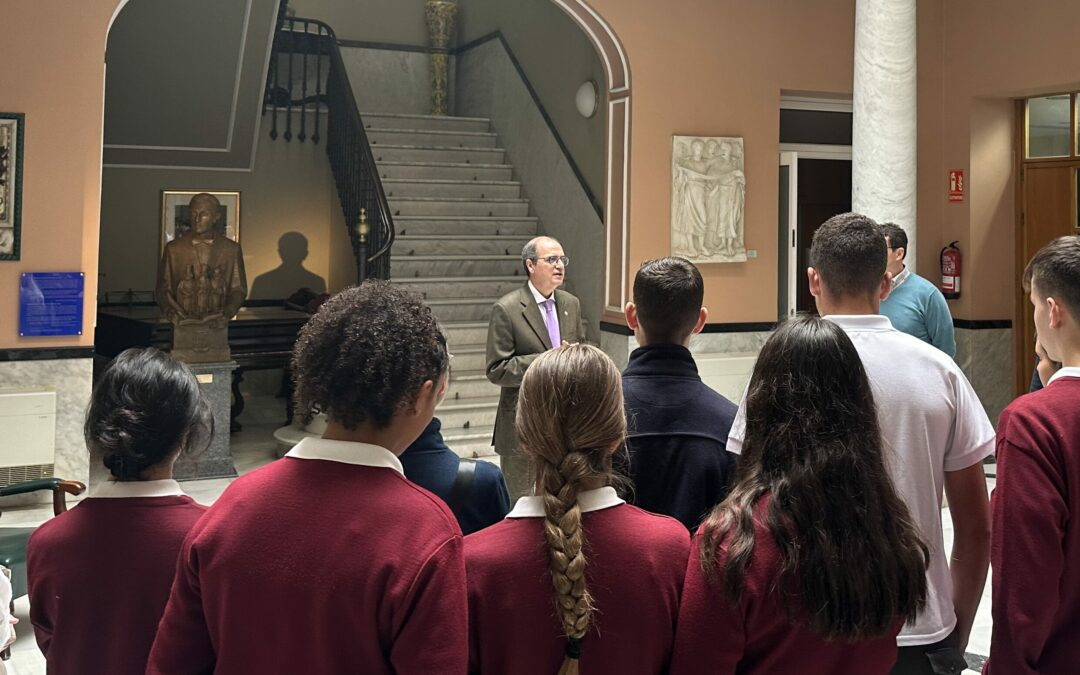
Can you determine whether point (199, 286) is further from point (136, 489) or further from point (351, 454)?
point (351, 454)

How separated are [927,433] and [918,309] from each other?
118 inches

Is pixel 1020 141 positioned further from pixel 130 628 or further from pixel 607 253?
pixel 130 628

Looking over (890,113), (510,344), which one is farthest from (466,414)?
(890,113)

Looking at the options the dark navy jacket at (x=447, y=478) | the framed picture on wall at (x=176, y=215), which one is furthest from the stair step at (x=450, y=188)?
the dark navy jacket at (x=447, y=478)

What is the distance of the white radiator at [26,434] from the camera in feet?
20.2

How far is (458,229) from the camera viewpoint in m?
10.6

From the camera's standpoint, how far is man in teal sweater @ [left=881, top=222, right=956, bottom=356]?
200 inches

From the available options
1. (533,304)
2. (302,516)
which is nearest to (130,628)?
(302,516)

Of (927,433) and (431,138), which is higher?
(431,138)

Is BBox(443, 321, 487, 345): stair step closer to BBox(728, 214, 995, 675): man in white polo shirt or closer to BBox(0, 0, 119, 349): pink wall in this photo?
BBox(0, 0, 119, 349): pink wall

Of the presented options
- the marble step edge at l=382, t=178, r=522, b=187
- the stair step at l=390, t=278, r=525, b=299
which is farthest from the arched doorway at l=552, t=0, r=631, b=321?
the marble step edge at l=382, t=178, r=522, b=187

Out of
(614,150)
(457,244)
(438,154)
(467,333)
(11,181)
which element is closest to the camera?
(11,181)

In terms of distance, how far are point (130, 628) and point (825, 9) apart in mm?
7991

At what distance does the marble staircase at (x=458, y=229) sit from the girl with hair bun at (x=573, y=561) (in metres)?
6.37
